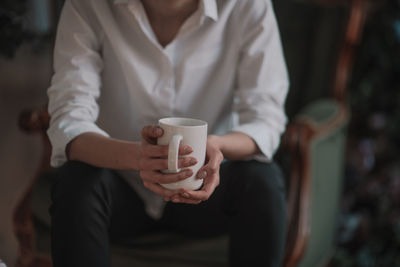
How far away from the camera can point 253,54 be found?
2.30ft

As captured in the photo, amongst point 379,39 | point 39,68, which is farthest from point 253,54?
point 379,39

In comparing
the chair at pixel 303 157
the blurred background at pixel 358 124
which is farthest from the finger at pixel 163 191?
the blurred background at pixel 358 124

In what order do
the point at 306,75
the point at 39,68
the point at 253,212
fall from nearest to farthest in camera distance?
the point at 253,212 < the point at 39,68 < the point at 306,75

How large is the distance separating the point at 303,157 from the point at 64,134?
0.47 m

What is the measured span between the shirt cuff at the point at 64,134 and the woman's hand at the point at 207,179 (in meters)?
0.17

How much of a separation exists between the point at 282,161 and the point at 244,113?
492 millimetres

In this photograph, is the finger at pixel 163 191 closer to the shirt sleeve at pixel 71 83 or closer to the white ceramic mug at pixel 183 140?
the white ceramic mug at pixel 183 140

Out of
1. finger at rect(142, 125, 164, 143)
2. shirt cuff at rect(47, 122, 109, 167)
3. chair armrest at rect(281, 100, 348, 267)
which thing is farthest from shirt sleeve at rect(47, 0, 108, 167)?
chair armrest at rect(281, 100, 348, 267)

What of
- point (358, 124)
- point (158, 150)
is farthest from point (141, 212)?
point (358, 124)

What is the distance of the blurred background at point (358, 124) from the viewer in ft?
3.56

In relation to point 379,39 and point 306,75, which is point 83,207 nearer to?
point 306,75

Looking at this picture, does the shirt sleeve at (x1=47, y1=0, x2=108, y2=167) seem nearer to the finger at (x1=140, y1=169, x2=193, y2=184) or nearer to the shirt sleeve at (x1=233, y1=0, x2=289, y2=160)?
the finger at (x1=140, y1=169, x2=193, y2=184)

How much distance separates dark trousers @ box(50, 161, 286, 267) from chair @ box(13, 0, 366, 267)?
0.12 metres

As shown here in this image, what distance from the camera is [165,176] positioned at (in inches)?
19.9
